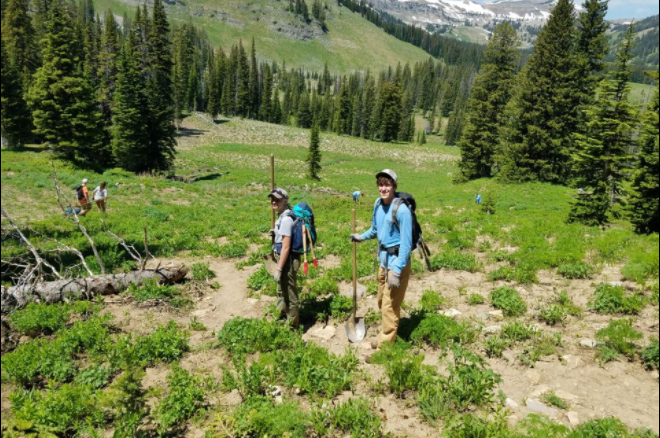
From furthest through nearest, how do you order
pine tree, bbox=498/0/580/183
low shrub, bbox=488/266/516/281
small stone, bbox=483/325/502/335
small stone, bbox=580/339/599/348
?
1. pine tree, bbox=498/0/580/183
2. low shrub, bbox=488/266/516/281
3. small stone, bbox=483/325/502/335
4. small stone, bbox=580/339/599/348

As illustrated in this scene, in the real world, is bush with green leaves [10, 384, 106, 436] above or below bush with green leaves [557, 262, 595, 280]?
below

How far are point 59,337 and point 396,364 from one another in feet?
20.5

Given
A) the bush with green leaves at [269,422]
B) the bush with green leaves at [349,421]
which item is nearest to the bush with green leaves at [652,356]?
the bush with green leaves at [349,421]

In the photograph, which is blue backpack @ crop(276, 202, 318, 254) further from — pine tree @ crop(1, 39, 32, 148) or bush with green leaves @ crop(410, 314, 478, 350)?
pine tree @ crop(1, 39, 32, 148)

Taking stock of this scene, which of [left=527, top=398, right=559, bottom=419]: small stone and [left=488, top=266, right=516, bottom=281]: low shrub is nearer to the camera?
[left=527, top=398, right=559, bottom=419]: small stone

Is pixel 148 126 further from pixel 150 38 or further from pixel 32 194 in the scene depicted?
pixel 32 194

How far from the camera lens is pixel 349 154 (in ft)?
221

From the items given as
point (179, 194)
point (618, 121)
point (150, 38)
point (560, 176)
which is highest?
point (150, 38)

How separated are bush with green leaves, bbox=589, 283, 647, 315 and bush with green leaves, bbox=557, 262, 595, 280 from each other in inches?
Result: 46.4

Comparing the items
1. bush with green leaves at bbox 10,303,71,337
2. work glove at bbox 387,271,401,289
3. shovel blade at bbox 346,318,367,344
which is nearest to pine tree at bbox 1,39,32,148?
bush with green leaves at bbox 10,303,71,337

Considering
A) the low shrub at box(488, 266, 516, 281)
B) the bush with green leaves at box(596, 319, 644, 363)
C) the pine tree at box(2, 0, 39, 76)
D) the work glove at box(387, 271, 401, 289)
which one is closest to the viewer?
the work glove at box(387, 271, 401, 289)

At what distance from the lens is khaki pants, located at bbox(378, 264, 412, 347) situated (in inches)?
237

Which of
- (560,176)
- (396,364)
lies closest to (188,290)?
(396,364)

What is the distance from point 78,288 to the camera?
841cm
